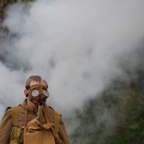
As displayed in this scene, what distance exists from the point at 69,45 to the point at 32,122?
325 cm

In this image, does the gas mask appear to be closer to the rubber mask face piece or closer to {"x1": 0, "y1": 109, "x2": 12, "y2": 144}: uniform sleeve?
the rubber mask face piece

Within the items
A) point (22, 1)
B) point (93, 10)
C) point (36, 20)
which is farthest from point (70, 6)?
point (22, 1)

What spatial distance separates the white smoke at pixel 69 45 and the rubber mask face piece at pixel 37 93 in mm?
2381

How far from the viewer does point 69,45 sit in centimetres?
479

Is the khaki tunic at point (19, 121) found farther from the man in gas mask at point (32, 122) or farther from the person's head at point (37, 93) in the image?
the person's head at point (37, 93)

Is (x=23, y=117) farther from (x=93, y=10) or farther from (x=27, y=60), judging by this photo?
(x=93, y=10)

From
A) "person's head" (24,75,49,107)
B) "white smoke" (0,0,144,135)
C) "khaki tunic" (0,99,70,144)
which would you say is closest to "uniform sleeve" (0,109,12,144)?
"khaki tunic" (0,99,70,144)

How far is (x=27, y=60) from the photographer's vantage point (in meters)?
4.99

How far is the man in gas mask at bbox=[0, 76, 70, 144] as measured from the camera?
1.72 m

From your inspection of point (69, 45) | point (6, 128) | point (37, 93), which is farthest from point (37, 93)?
point (69, 45)

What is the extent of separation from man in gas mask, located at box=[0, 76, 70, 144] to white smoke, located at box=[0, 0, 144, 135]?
227cm

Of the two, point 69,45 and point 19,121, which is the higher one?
point 69,45

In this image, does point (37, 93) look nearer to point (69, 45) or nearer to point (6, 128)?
point (6, 128)

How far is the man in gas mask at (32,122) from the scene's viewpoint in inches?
67.6
